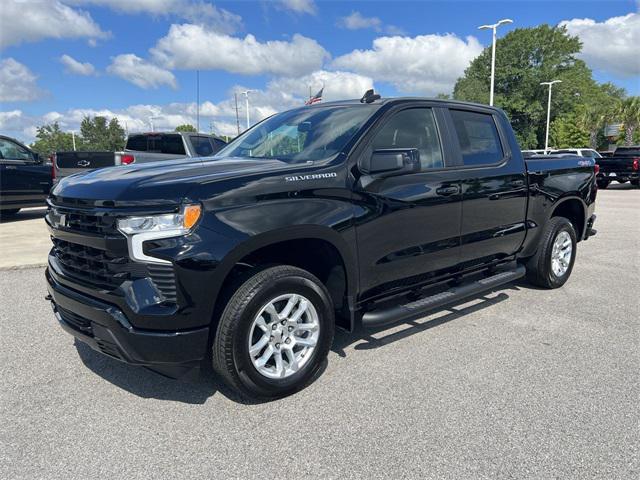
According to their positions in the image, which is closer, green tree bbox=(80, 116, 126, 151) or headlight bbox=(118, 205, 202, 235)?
headlight bbox=(118, 205, 202, 235)

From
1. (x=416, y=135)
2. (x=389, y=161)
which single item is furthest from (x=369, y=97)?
(x=389, y=161)

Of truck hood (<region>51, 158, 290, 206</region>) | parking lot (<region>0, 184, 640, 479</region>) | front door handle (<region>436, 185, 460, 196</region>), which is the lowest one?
parking lot (<region>0, 184, 640, 479</region>)

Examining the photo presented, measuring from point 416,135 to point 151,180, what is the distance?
2.16 meters

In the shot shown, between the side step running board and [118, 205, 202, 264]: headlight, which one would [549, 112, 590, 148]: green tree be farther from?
[118, 205, 202, 264]: headlight

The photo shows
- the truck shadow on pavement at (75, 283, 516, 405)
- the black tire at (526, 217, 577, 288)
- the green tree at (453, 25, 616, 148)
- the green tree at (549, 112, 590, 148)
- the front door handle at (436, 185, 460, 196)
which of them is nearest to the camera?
the truck shadow on pavement at (75, 283, 516, 405)

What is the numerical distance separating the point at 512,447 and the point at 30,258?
691 centimetres

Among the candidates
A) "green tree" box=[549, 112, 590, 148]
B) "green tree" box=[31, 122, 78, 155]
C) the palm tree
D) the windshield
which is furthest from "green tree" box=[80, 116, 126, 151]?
the windshield

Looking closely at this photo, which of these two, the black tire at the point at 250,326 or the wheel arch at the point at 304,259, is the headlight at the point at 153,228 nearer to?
the wheel arch at the point at 304,259

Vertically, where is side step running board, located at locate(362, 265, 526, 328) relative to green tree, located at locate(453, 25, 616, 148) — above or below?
below

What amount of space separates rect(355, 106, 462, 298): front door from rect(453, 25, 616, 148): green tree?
56.0 meters

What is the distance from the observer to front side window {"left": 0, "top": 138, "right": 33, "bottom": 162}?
10445 millimetres

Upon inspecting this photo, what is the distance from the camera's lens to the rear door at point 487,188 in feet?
14.1

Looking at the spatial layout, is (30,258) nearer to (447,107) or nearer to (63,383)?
(63,383)

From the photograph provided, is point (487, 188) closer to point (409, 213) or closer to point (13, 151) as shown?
point (409, 213)
